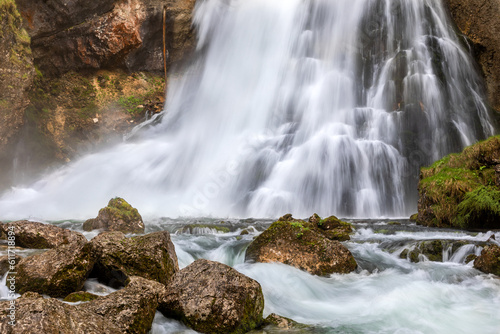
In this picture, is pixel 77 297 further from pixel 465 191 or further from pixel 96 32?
pixel 96 32

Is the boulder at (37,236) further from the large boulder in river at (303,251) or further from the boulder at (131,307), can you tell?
the large boulder in river at (303,251)

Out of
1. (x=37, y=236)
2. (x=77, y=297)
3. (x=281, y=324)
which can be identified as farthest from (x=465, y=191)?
(x=37, y=236)

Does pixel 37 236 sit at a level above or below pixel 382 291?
above

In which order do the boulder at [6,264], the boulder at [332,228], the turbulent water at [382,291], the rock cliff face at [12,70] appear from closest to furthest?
the turbulent water at [382,291]
the boulder at [6,264]
the boulder at [332,228]
the rock cliff face at [12,70]

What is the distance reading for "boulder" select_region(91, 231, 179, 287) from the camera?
4273 mm

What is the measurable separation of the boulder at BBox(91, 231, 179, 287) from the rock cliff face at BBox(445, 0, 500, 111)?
67.4ft

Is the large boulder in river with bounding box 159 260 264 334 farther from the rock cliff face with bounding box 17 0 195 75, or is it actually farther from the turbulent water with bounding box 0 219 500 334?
the rock cliff face with bounding box 17 0 195 75

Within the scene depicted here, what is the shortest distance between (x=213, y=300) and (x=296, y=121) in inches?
625

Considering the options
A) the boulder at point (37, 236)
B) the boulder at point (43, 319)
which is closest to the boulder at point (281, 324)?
the boulder at point (43, 319)

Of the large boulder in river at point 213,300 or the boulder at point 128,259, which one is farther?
the boulder at point 128,259

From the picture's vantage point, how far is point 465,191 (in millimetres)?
8914

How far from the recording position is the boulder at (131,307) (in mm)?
2955

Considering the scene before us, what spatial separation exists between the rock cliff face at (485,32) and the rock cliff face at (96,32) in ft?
59.9

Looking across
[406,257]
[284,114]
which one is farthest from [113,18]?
[406,257]
